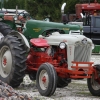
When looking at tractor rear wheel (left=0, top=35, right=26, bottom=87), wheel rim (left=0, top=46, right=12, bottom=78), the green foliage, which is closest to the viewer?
tractor rear wheel (left=0, top=35, right=26, bottom=87)

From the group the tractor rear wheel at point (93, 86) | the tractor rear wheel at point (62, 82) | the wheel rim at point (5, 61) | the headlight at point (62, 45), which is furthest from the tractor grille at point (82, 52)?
the wheel rim at point (5, 61)

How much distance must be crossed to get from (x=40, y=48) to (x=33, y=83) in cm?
155

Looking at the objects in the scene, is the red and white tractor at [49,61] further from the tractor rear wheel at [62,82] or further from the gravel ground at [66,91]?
the gravel ground at [66,91]

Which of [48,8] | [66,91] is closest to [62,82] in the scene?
[66,91]

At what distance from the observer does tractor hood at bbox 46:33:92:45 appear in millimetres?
11461

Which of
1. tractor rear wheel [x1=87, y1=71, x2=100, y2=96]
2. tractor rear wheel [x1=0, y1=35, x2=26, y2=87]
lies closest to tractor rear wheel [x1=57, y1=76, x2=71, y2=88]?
tractor rear wheel [x1=87, y1=71, x2=100, y2=96]

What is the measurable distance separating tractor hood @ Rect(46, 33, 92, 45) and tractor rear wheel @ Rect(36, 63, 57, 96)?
768mm

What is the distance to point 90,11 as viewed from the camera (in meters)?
38.0

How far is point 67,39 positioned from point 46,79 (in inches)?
41.9

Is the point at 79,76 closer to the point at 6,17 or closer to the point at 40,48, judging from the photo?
the point at 40,48

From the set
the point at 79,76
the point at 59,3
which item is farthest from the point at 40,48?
the point at 59,3

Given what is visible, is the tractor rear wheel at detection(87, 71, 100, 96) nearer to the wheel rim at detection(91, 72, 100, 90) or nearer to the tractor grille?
the wheel rim at detection(91, 72, 100, 90)

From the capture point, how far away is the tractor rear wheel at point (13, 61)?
11.9 meters

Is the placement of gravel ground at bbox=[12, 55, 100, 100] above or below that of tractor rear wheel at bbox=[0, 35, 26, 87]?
below
